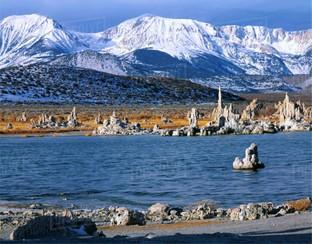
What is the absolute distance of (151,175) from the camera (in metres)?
41.8

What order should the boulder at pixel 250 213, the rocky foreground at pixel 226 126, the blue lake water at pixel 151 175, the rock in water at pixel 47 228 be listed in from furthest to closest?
the rocky foreground at pixel 226 126
the blue lake water at pixel 151 175
the boulder at pixel 250 213
the rock in water at pixel 47 228

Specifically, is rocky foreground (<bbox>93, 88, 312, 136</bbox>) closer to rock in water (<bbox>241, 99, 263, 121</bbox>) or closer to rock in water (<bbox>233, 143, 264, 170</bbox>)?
rock in water (<bbox>241, 99, 263, 121</bbox>)

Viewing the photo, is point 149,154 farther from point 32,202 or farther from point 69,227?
point 69,227

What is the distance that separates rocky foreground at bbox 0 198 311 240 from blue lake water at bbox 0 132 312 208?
3.69 m

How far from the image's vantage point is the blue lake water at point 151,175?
32375mm

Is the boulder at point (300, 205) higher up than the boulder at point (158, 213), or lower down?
higher up

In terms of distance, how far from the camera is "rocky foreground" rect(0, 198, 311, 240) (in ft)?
60.2

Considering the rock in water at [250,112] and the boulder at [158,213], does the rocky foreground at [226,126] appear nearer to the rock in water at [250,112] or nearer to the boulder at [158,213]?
the rock in water at [250,112]

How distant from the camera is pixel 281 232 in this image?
19.4 meters

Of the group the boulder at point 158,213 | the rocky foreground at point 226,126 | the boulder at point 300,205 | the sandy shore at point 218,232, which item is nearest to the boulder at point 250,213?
the sandy shore at point 218,232

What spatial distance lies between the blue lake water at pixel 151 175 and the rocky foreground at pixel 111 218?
369 cm

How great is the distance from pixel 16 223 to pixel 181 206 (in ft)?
27.2

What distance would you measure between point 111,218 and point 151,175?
681 inches

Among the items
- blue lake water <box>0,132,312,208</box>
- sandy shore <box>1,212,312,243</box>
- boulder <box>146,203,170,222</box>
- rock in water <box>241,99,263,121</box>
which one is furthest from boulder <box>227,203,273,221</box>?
rock in water <box>241,99,263,121</box>
